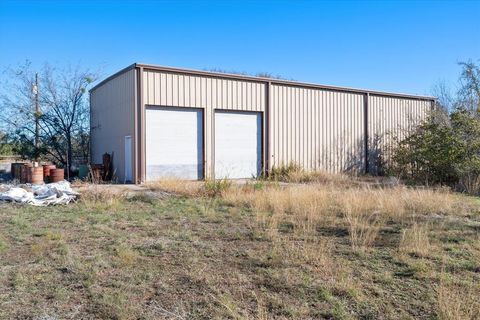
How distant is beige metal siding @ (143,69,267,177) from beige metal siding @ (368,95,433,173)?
7386 millimetres

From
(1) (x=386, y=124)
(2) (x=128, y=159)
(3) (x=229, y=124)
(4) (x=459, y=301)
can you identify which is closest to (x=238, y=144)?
(3) (x=229, y=124)

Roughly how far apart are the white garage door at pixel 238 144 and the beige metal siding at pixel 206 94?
37 centimetres

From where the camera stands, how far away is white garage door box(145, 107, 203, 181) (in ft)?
55.0

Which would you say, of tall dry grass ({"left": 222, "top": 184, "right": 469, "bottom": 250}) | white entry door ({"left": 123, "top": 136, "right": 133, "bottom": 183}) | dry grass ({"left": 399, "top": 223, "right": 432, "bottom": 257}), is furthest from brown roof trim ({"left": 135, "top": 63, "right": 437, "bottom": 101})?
dry grass ({"left": 399, "top": 223, "right": 432, "bottom": 257})

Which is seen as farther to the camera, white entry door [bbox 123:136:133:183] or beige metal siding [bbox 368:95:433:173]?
beige metal siding [bbox 368:95:433:173]

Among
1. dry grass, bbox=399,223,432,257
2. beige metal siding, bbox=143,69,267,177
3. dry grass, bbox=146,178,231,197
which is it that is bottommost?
dry grass, bbox=399,223,432,257

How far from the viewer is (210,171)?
18094mm

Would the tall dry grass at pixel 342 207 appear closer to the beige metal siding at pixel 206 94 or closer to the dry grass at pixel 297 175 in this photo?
the dry grass at pixel 297 175

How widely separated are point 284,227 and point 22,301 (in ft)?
14.0

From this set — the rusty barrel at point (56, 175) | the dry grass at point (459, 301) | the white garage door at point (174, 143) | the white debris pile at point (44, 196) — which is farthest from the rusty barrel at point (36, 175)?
the dry grass at point (459, 301)

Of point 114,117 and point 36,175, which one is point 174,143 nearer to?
point 114,117

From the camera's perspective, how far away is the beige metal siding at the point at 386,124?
75.8 feet

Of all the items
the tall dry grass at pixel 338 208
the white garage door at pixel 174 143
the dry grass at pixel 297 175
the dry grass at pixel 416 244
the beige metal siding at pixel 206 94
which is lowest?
the dry grass at pixel 416 244

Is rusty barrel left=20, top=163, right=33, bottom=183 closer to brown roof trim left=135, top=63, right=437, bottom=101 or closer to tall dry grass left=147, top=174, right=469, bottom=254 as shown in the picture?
brown roof trim left=135, top=63, right=437, bottom=101
